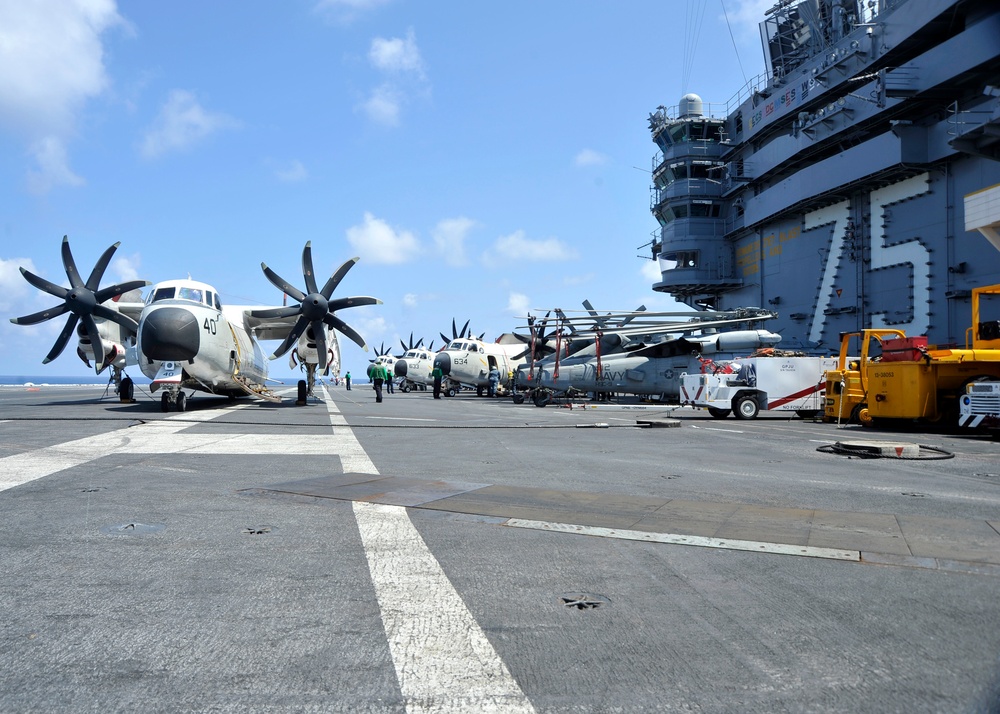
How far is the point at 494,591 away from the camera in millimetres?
3828

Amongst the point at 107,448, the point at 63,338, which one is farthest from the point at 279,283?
the point at 107,448

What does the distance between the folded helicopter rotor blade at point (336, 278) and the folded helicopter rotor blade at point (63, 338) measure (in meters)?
9.47

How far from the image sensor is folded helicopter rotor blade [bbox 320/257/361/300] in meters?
26.3

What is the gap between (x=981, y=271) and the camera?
78.7 feet

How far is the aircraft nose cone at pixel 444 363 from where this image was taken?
3775cm

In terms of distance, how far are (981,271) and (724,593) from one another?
1029 inches

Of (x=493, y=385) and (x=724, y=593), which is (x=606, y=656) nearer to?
(x=724, y=593)

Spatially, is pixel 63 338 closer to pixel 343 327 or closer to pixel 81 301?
pixel 81 301

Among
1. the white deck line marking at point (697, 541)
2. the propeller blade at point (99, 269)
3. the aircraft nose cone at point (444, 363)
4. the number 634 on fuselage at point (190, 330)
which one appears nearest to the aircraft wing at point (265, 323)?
the number 634 on fuselage at point (190, 330)

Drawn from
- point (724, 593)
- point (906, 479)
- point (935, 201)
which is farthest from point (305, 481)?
point (935, 201)

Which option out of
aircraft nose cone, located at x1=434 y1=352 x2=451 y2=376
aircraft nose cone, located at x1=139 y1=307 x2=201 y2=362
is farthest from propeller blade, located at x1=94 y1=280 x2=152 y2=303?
aircraft nose cone, located at x1=434 y1=352 x2=451 y2=376

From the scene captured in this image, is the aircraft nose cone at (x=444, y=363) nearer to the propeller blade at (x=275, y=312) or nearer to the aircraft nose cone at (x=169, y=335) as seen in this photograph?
the propeller blade at (x=275, y=312)

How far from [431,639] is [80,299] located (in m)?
27.1

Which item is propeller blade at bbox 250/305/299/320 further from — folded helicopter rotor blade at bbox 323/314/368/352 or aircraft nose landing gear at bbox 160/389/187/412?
aircraft nose landing gear at bbox 160/389/187/412
